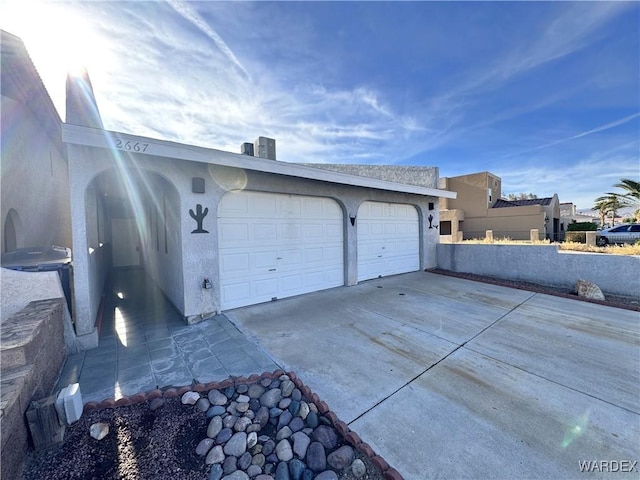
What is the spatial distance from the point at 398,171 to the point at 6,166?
467 inches

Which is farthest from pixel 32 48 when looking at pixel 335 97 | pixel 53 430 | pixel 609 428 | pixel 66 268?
pixel 609 428

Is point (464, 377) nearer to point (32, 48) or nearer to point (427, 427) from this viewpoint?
point (427, 427)

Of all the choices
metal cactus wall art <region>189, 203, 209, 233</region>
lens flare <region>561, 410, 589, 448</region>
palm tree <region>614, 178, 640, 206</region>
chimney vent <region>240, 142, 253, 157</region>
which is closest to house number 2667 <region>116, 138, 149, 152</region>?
metal cactus wall art <region>189, 203, 209, 233</region>

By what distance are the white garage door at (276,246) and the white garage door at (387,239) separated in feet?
3.12

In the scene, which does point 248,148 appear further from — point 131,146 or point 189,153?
point 131,146

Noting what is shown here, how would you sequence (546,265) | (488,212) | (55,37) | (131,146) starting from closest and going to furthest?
(131,146), (55,37), (546,265), (488,212)

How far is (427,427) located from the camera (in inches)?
83.3

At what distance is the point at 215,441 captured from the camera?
2.04 m

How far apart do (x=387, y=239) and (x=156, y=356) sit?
6567mm

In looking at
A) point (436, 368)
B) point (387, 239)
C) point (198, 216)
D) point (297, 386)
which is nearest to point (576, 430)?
point (436, 368)

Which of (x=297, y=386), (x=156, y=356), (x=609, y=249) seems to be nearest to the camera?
(x=297, y=386)

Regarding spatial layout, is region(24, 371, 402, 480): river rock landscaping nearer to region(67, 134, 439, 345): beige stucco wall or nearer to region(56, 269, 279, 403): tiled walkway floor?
region(56, 269, 279, 403): tiled walkway floor

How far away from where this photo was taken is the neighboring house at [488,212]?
62.4 ft

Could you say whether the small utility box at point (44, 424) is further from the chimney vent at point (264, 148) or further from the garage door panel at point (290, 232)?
the chimney vent at point (264, 148)
